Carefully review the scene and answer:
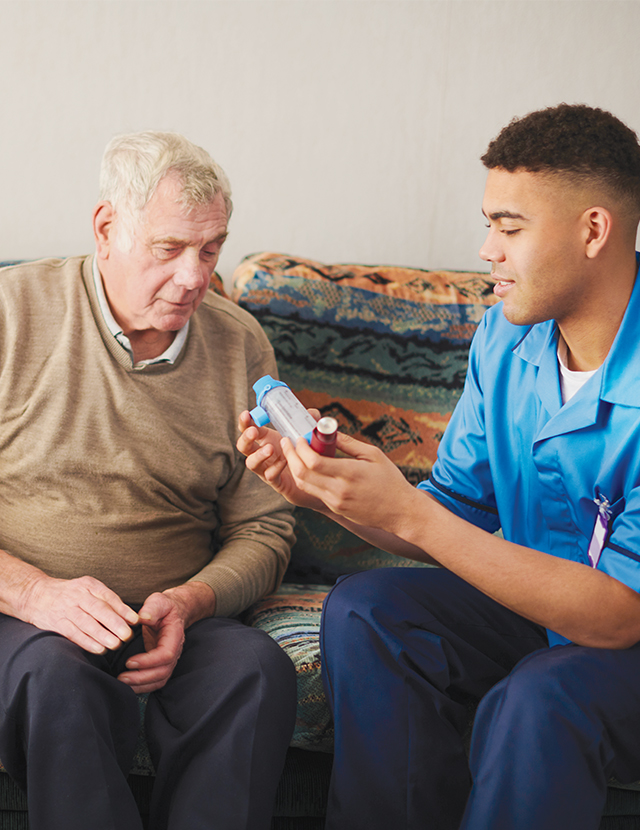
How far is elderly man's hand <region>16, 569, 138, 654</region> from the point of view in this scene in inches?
42.8

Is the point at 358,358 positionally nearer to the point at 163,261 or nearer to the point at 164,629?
the point at 163,261

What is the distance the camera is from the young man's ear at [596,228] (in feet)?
3.65

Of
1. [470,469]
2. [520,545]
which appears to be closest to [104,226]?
[470,469]

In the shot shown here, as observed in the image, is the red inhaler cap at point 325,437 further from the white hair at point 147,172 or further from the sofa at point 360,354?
the sofa at point 360,354

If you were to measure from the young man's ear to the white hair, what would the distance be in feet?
2.25

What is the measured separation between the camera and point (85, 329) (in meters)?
1.39

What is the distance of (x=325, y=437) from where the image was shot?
91 centimetres

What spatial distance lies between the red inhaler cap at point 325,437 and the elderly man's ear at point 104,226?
0.72 meters

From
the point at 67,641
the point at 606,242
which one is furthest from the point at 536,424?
the point at 67,641

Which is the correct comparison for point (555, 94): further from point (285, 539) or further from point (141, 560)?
point (141, 560)

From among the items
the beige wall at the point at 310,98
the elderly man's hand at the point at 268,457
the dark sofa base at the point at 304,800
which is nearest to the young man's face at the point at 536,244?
the elderly man's hand at the point at 268,457

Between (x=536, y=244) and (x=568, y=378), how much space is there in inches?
10.0

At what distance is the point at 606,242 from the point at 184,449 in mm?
861

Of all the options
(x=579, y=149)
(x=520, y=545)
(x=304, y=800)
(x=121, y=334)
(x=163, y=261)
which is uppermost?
(x=579, y=149)
